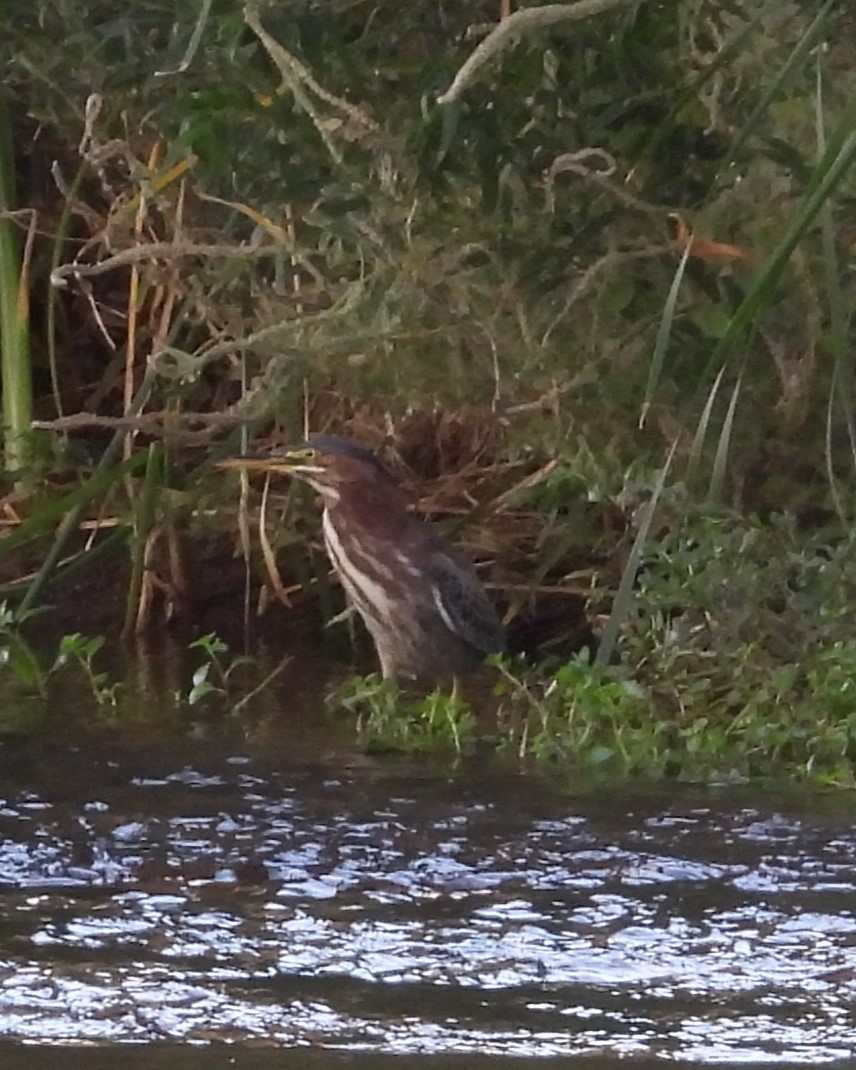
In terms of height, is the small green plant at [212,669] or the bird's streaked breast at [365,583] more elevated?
the bird's streaked breast at [365,583]

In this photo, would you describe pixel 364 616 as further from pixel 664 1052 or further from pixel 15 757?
pixel 664 1052

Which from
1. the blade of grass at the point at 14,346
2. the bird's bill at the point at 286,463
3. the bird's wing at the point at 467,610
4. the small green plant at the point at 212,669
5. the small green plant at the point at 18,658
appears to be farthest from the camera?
the blade of grass at the point at 14,346

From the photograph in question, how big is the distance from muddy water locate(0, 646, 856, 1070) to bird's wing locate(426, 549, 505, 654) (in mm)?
914

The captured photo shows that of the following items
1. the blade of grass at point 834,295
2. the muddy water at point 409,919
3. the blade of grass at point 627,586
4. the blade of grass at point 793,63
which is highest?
the blade of grass at point 793,63

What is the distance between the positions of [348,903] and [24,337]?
2.53m

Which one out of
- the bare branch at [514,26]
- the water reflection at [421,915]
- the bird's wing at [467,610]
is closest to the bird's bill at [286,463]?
the bird's wing at [467,610]

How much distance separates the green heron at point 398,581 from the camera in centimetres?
451

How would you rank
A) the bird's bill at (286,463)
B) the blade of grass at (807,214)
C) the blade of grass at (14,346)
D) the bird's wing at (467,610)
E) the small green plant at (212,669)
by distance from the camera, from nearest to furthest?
the blade of grass at (807,214) → the small green plant at (212,669) → the bird's wing at (467,610) → the bird's bill at (286,463) → the blade of grass at (14,346)

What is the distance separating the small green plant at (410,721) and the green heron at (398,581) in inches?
18.8

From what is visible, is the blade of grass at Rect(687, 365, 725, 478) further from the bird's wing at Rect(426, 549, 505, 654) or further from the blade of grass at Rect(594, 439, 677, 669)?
the bird's wing at Rect(426, 549, 505, 654)

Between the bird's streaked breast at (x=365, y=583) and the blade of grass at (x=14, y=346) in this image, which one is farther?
the blade of grass at (x=14, y=346)

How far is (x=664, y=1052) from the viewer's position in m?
2.30

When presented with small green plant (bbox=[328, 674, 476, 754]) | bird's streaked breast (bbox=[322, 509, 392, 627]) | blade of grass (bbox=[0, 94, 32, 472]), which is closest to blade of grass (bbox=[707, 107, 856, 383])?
small green plant (bbox=[328, 674, 476, 754])

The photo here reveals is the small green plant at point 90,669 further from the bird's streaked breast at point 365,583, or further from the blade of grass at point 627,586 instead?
the blade of grass at point 627,586
